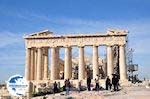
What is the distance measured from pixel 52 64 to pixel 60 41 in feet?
18.5

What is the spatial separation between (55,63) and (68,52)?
13.3 feet

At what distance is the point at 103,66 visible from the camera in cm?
9650

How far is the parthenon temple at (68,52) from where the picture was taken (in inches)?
3091

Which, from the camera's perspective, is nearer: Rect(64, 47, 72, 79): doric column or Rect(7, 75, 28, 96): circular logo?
Rect(7, 75, 28, 96): circular logo

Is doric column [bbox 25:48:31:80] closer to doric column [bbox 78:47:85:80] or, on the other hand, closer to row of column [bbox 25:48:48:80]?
row of column [bbox 25:48:48:80]

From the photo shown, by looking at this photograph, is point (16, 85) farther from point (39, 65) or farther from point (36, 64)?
point (36, 64)

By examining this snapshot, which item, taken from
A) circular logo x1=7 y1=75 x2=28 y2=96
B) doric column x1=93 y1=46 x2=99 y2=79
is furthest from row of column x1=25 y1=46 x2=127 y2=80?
circular logo x1=7 y1=75 x2=28 y2=96

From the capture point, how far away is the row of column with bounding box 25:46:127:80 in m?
78.4

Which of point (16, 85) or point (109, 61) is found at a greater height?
point (109, 61)

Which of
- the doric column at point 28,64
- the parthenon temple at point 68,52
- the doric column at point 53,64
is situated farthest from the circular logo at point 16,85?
the doric column at point 28,64

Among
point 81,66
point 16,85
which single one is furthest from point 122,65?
point 16,85

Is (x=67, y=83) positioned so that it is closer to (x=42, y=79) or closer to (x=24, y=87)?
(x=24, y=87)

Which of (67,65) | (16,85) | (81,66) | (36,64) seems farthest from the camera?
(36,64)

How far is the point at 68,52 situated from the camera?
8106cm
